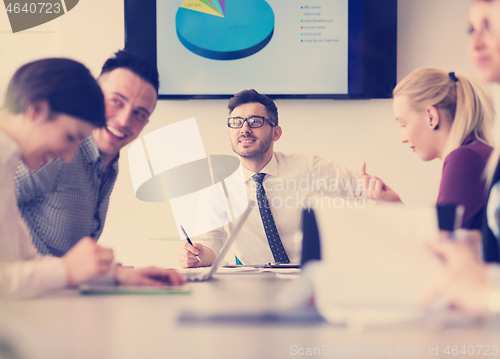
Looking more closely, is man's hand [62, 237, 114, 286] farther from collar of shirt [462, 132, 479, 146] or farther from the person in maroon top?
collar of shirt [462, 132, 479, 146]

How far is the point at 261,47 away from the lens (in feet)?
5.14

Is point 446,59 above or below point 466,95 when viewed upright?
above

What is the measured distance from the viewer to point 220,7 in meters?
1.59

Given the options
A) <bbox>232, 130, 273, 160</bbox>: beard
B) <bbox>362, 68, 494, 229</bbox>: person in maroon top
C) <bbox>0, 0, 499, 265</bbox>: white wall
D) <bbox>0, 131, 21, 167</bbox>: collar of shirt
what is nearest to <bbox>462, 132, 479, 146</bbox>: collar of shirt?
<bbox>362, 68, 494, 229</bbox>: person in maroon top

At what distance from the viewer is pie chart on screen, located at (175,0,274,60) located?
155 cm

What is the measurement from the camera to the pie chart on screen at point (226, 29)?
1.55 meters

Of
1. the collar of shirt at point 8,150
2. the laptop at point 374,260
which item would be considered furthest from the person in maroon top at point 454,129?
the collar of shirt at point 8,150

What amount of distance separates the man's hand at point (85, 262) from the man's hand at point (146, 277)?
85mm

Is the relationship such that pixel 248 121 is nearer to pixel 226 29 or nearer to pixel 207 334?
pixel 226 29

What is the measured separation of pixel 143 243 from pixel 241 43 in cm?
100

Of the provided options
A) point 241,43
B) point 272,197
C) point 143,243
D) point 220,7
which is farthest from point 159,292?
point 220,7

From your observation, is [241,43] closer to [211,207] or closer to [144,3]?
[144,3]

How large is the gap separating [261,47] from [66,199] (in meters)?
1.06

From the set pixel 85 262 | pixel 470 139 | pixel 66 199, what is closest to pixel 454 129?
pixel 470 139
